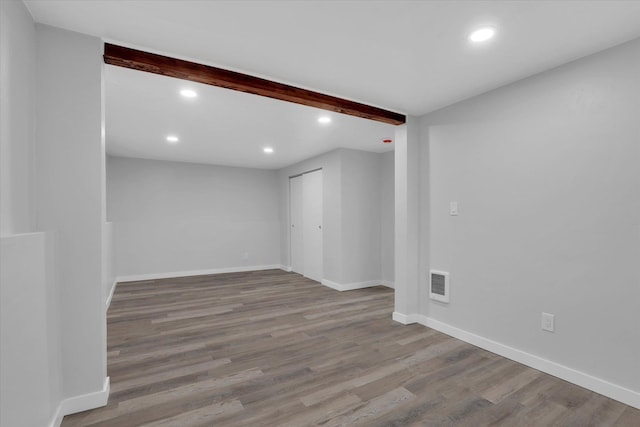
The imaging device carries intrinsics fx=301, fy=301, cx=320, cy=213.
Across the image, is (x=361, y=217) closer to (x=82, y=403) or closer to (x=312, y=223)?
(x=312, y=223)

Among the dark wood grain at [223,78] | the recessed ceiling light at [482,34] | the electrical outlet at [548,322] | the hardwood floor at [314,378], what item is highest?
the recessed ceiling light at [482,34]

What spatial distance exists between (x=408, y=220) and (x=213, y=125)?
103 inches

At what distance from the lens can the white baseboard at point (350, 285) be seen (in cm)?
493

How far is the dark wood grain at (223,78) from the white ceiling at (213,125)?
0.30m

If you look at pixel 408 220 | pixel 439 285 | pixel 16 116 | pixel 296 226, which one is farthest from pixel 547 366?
pixel 296 226

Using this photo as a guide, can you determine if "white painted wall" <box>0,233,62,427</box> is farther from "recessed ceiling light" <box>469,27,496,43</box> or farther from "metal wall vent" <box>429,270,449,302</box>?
"metal wall vent" <box>429,270,449,302</box>

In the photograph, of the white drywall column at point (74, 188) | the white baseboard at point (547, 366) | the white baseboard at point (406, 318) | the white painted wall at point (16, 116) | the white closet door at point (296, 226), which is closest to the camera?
the white painted wall at point (16, 116)

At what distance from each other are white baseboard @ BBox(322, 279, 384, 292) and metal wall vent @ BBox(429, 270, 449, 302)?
186 cm

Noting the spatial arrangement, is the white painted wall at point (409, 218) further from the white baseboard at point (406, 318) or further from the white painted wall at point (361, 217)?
the white painted wall at point (361, 217)

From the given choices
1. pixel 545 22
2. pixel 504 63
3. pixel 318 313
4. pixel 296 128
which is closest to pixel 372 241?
pixel 318 313

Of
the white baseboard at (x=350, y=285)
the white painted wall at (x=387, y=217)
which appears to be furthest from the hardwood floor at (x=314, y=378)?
the white painted wall at (x=387, y=217)

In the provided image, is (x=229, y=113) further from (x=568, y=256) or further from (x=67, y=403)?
(x=568, y=256)

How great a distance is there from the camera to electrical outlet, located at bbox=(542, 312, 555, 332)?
229 cm

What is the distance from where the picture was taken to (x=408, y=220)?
337 centimetres
